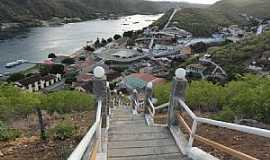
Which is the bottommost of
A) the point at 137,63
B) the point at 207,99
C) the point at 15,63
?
the point at 15,63

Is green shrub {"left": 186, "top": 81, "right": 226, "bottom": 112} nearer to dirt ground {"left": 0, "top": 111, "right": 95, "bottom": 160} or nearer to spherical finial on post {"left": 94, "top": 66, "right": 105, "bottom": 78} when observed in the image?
dirt ground {"left": 0, "top": 111, "right": 95, "bottom": 160}

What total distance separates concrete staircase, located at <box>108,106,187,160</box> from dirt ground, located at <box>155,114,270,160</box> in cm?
57

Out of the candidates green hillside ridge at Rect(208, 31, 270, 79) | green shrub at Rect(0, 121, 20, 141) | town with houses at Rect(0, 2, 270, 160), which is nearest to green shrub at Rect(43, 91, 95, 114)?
town with houses at Rect(0, 2, 270, 160)

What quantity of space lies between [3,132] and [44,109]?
619 centimetres

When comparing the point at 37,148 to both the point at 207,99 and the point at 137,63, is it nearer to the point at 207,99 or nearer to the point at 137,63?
the point at 207,99

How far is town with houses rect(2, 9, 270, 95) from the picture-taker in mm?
40875

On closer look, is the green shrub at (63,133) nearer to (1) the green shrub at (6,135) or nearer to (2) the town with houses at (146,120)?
(2) the town with houses at (146,120)

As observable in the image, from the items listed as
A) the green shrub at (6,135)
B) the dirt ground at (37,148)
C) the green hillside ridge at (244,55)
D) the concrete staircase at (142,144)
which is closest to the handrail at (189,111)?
the concrete staircase at (142,144)

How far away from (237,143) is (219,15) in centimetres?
12222

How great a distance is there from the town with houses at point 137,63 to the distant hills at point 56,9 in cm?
4509

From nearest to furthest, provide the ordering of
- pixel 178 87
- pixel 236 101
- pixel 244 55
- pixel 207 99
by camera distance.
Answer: pixel 178 87 < pixel 236 101 < pixel 207 99 < pixel 244 55

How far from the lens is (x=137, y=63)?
59250 mm

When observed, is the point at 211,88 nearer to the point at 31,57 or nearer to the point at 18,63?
the point at 18,63

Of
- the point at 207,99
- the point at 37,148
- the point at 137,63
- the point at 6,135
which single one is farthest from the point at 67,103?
the point at 137,63
